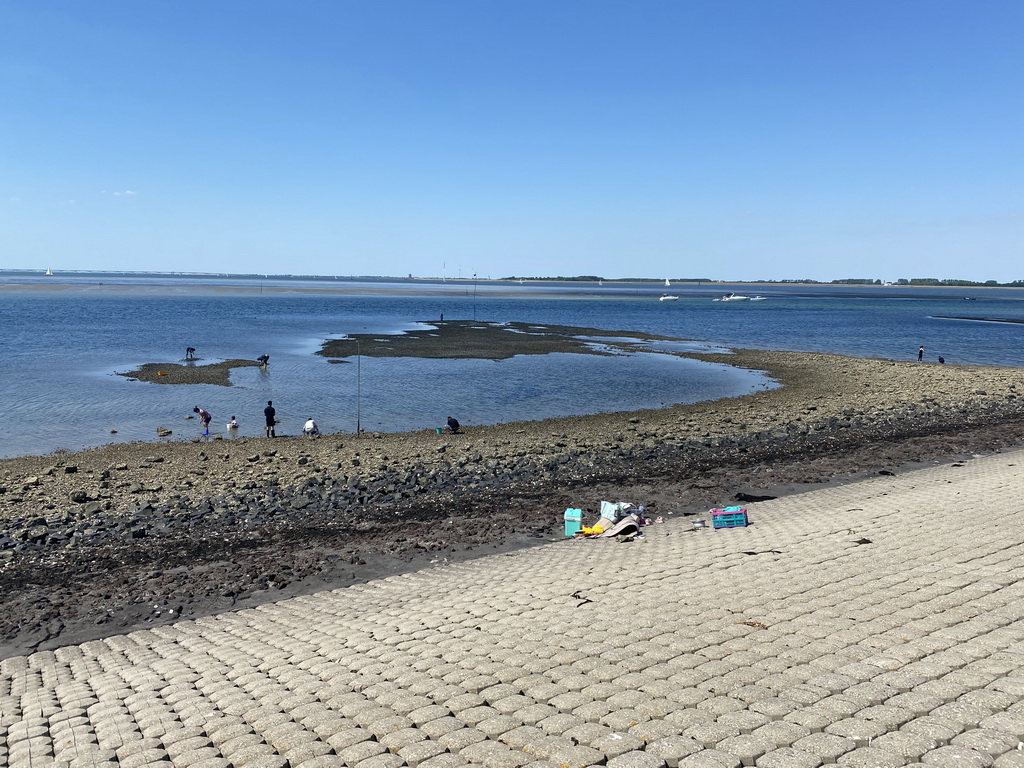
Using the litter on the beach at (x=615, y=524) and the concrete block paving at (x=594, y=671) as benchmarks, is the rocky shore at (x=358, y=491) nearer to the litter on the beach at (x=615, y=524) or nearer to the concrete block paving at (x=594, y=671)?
the litter on the beach at (x=615, y=524)

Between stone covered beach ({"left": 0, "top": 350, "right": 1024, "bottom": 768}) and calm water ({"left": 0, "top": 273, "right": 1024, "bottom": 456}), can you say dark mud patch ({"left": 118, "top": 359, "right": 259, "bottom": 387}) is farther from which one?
stone covered beach ({"left": 0, "top": 350, "right": 1024, "bottom": 768})

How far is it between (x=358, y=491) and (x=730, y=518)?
963 cm

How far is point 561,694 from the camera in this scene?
7.29 meters

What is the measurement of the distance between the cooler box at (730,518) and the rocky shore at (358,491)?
1.83 meters

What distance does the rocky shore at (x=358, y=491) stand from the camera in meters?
12.8

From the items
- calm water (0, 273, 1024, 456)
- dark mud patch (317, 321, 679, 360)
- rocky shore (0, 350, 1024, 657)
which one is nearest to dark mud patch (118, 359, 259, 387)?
calm water (0, 273, 1024, 456)

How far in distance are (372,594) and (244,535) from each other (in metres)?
4.92

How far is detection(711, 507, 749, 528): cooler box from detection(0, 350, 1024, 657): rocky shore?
1829 mm

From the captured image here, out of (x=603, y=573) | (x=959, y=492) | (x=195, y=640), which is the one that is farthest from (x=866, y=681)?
(x=959, y=492)

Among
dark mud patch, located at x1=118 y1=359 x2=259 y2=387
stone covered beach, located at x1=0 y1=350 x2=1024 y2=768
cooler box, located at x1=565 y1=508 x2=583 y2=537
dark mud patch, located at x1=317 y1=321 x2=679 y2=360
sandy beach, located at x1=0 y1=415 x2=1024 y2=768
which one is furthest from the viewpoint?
dark mud patch, located at x1=317 y1=321 x2=679 y2=360

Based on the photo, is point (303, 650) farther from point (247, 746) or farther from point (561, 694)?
point (561, 694)

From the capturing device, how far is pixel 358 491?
61.2ft

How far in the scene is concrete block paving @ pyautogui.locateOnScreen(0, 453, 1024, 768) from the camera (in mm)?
6227

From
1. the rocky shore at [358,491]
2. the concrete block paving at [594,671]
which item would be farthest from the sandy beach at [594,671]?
the rocky shore at [358,491]
